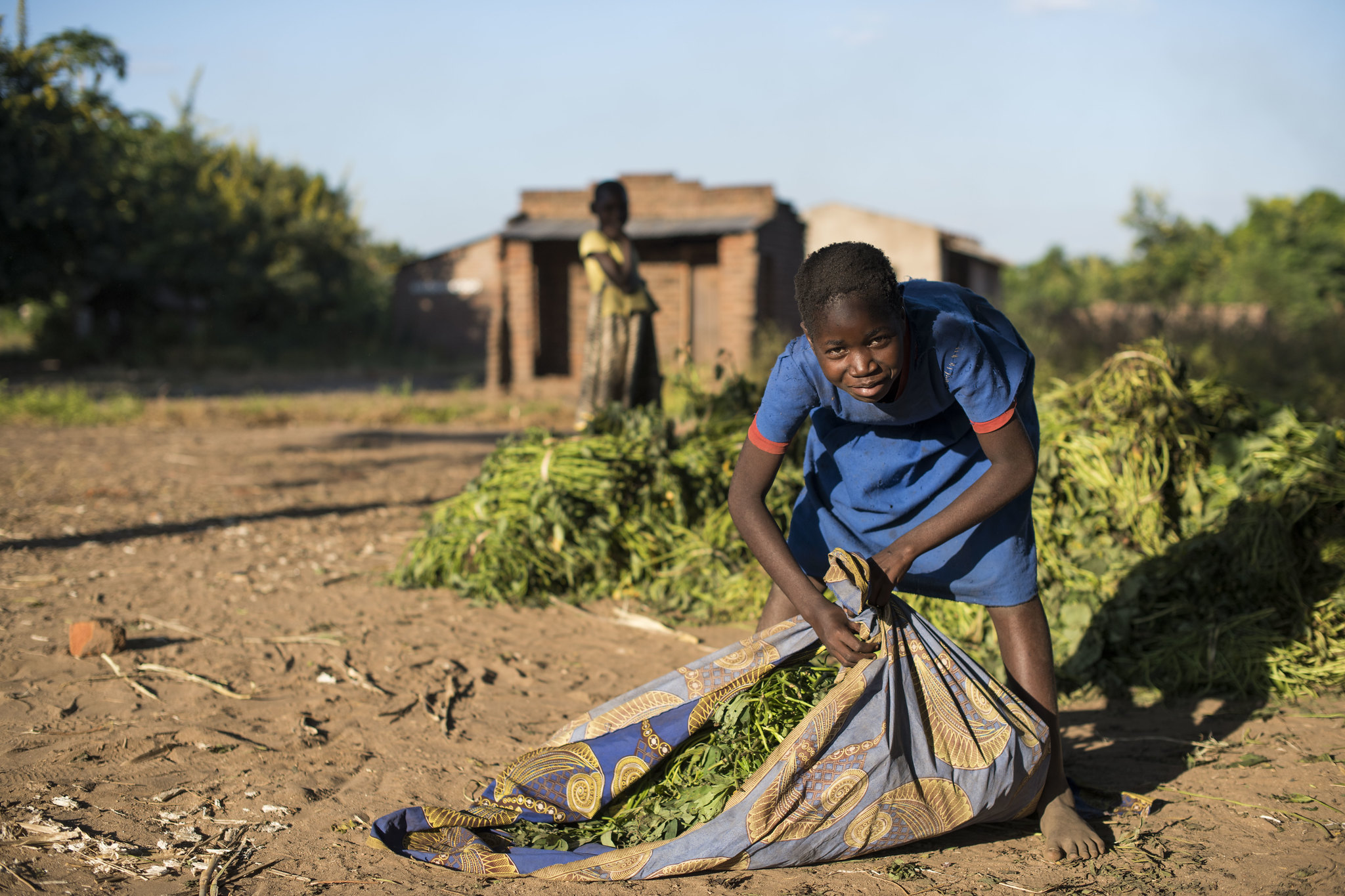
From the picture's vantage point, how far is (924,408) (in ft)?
7.00

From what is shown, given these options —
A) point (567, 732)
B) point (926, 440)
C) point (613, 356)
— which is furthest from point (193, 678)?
point (613, 356)

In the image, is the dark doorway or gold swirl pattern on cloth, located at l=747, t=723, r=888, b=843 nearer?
gold swirl pattern on cloth, located at l=747, t=723, r=888, b=843

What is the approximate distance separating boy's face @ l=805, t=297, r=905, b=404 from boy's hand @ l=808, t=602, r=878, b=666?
495 millimetres

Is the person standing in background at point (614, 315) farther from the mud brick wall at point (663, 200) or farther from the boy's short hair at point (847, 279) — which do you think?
the mud brick wall at point (663, 200)

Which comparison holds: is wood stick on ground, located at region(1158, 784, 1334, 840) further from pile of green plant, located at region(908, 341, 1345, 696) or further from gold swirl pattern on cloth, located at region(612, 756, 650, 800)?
gold swirl pattern on cloth, located at region(612, 756, 650, 800)

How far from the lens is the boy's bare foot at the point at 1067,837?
2.18 meters

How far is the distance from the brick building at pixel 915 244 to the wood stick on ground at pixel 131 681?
20.1 meters

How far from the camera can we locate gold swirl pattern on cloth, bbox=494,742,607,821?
89.7 inches

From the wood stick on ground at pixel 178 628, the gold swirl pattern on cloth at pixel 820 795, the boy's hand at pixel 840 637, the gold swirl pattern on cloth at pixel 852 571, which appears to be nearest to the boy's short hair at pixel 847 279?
the gold swirl pattern on cloth at pixel 852 571

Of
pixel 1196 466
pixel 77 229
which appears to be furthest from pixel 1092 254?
pixel 1196 466

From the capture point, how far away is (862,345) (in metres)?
1.97

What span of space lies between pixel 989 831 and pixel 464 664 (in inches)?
78.6

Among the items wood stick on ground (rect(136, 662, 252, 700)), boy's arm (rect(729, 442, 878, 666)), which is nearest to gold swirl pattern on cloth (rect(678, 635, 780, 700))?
boy's arm (rect(729, 442, 878, 666))

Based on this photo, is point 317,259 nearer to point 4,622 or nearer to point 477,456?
point 477,456
